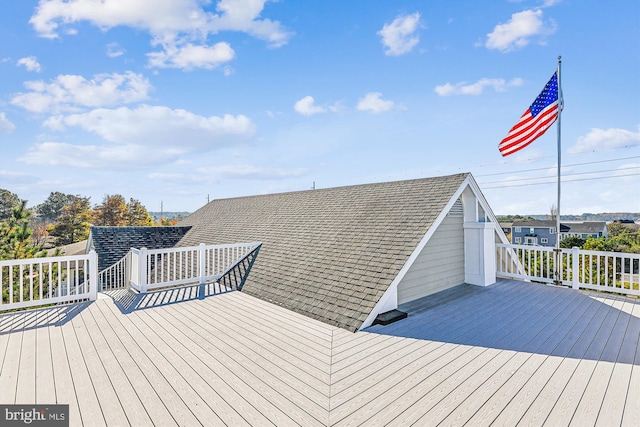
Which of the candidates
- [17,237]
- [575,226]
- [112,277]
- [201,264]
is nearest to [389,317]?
[201,264]

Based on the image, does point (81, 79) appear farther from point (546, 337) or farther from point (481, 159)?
point (481, 159)

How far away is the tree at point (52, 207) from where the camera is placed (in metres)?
42.8

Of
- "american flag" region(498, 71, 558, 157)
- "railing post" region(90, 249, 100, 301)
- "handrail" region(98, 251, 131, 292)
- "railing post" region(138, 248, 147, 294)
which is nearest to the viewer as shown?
"railing post" region(90, 249, 100, 301)

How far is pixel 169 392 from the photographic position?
2.55 metres

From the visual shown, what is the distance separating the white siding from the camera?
17.5ft

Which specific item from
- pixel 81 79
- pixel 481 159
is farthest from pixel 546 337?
pixel 481 159

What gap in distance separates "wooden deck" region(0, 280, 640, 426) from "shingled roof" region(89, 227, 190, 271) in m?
6.79

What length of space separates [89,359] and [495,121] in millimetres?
13386

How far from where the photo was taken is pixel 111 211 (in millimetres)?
34000

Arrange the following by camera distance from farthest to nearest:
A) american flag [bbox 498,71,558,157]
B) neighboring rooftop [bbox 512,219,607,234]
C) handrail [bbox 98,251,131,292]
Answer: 1. neighboring rooftop [bbox 512,219,607,234]
2. handrail [bbox 98,251,131,292]
3. american flag [bbox 498,71,558,157]

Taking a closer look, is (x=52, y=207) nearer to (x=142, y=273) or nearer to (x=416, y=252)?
(x=142, y=273)

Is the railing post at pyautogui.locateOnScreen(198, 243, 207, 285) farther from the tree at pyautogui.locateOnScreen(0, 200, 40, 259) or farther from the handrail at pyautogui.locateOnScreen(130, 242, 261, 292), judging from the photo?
the tree at pyautogui.locateOnScreen(0, 200, 40, 259)

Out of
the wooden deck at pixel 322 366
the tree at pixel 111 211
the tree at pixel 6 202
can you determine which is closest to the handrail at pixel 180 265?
the wooden deck at pixel 322 366

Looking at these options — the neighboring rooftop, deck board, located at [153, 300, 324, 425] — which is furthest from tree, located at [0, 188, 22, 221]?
the neighboring rooftop
